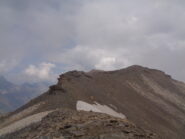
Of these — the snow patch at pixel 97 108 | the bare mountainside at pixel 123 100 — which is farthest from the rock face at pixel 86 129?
the snow patch at pixel 97 108

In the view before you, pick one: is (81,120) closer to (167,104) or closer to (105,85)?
(105,85)

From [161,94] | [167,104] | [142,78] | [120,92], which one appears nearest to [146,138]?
[120,92]

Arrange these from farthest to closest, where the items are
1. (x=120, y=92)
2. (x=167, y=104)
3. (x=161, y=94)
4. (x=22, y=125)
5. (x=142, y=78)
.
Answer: (x=142, y=78)
(x=161, y=94)
(x=167, y=104)
(x=120, y=92)
(x=22, y=125)

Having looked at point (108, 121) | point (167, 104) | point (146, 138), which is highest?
point (167, 104)

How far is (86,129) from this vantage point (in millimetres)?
25578

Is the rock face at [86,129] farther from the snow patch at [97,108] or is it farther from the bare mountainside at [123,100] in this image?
the snow patch at [97,108]

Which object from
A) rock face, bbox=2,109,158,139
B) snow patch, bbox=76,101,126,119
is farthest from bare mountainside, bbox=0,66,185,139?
rock face, bbox=2,109,158,139

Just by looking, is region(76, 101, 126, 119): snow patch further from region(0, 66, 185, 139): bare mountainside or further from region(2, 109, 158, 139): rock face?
region(2, 109, 158, 139): rock face

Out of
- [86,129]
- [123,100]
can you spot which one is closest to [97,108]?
[123,100]

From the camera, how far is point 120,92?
62.4 metres

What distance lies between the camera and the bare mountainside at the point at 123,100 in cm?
4559

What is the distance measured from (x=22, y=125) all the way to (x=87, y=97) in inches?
687

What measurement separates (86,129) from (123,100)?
33.5 metres

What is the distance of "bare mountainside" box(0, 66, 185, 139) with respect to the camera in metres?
45.6
